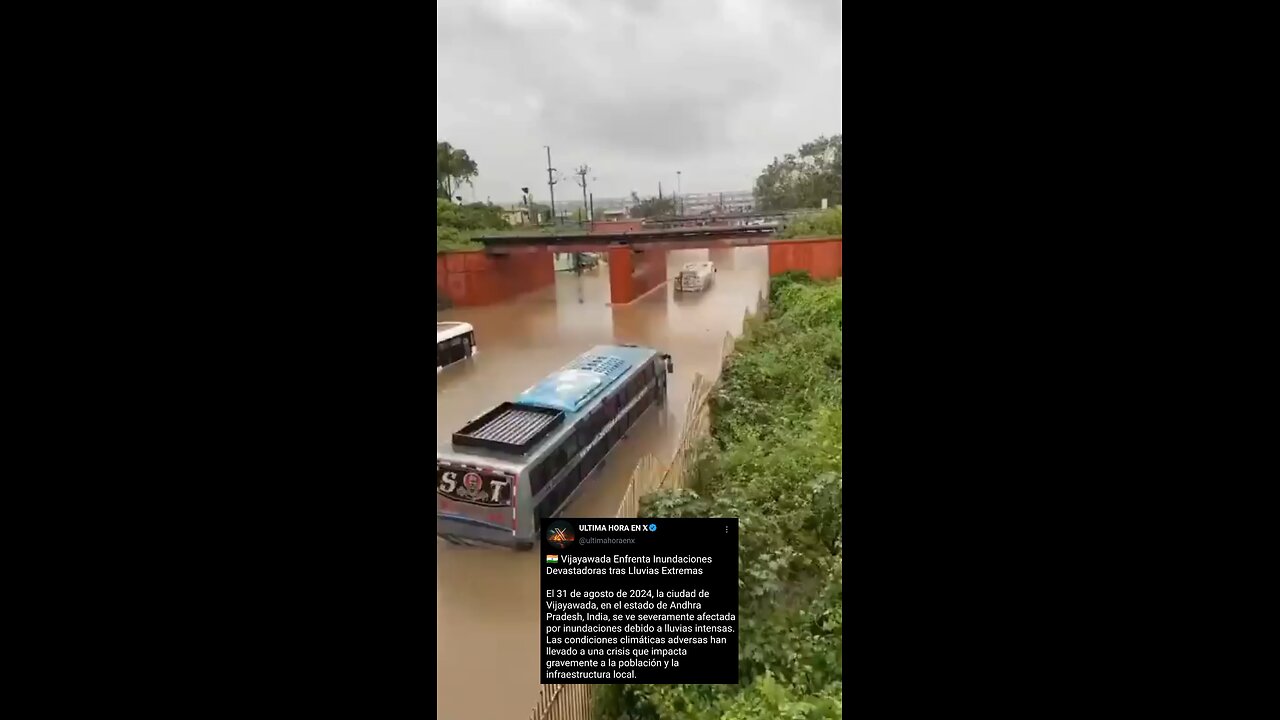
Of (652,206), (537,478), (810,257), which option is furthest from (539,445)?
(810,257)

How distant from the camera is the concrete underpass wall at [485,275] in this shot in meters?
1.66

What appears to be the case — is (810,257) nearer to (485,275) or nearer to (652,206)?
(652,206)

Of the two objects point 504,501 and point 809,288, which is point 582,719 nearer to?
point 504,501

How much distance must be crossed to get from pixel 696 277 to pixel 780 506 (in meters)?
0.66

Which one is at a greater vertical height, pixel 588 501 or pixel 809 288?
pixel 809 288

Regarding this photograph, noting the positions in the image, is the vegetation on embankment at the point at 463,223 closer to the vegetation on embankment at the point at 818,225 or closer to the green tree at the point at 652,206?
the green tree at the point at 652,206

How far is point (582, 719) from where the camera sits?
1457 mm

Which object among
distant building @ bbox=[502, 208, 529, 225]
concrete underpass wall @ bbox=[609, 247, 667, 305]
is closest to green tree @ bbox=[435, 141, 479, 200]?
distant building @ bbox=[502, 208, 529, 225]

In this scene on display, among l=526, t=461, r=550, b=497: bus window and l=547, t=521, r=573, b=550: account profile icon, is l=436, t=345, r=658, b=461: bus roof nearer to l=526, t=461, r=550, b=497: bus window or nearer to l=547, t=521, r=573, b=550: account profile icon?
l=526, t=461, r=550, b=497: bus window

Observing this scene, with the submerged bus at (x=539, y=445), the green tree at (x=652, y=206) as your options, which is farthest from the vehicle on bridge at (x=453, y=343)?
the green tree at (x=652, y=206)

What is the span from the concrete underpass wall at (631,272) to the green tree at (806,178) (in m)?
0.32

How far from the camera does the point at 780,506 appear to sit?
172 cm
